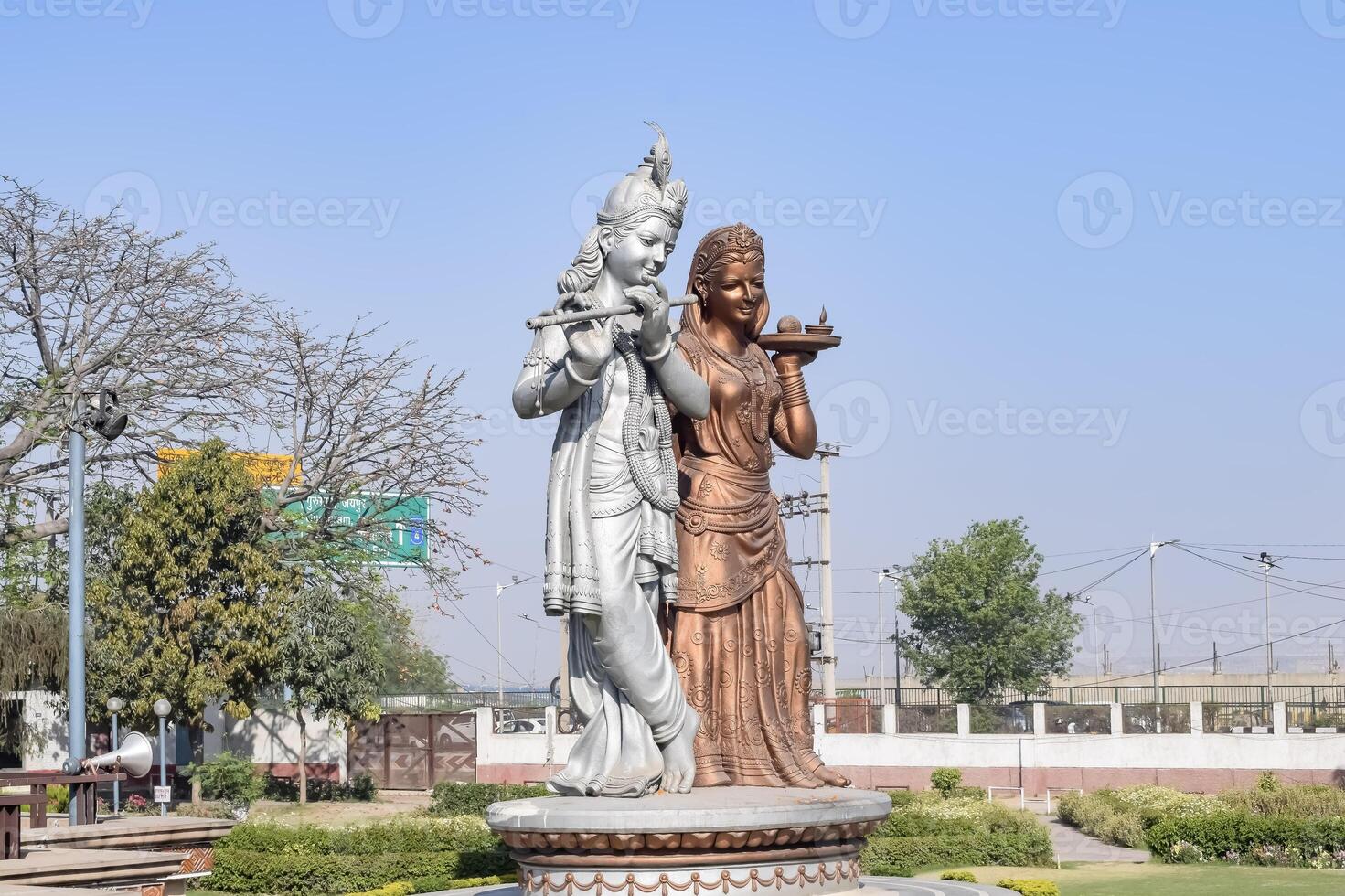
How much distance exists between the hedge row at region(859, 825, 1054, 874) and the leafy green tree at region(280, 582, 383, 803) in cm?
1216

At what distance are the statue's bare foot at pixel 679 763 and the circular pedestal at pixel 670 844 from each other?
9.8 inches

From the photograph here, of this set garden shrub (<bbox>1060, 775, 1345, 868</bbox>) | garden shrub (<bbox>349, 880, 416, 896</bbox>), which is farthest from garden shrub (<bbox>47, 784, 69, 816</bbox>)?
garden shrub (<bbox>1060, 775, 1345, 868</bbox>)

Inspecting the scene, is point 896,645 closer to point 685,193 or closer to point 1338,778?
point 1338,778

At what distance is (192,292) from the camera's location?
23.6 m

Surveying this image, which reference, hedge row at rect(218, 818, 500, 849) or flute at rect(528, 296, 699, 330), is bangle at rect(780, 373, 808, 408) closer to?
flute at rect(528, 296, 699, 330)

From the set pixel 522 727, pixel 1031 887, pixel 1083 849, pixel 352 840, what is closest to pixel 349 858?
pixel 352 840

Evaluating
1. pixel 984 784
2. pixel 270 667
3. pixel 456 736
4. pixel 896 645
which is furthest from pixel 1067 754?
pixel 896 645

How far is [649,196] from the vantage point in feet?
28.0

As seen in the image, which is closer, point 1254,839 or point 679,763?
point 679,763

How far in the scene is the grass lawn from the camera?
42.5 feet

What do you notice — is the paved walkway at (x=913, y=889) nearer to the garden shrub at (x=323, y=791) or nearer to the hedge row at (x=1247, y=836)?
the hedge row at (x=1247, y=836)

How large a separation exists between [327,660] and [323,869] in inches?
417

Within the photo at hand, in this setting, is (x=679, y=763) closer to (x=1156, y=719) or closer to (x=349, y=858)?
(x=349, y=858)

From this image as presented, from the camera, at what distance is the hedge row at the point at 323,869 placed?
13.9 meters
